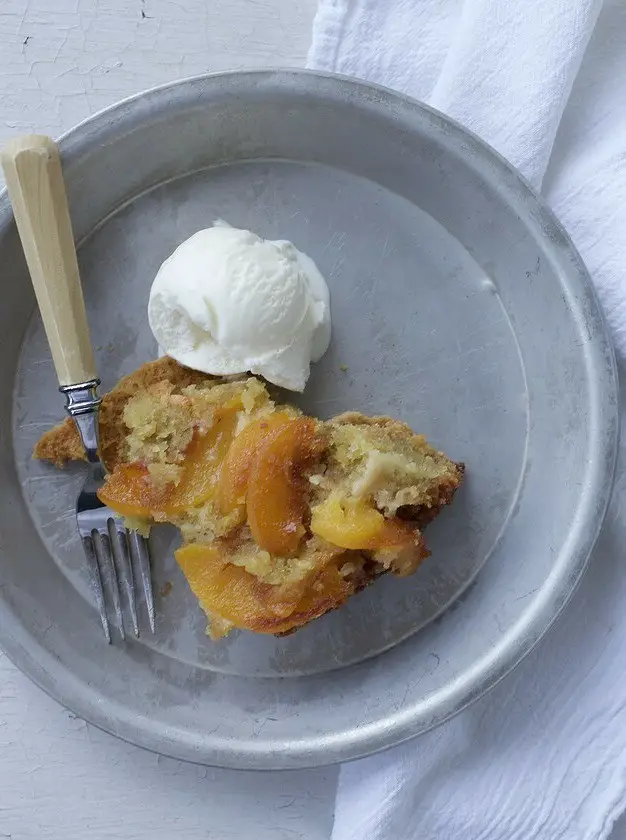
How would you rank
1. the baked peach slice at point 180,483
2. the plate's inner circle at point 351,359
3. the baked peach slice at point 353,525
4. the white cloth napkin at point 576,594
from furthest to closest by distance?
1. the plate's inner circle at point 351,359
2. the white cloth napkin at point 576,594
3. the baked peach slice at point 180,483
4. the baked peach slice at point 353,525

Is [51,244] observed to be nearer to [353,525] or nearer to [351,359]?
[351,359]

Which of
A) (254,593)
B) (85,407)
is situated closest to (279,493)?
→ (254,593)

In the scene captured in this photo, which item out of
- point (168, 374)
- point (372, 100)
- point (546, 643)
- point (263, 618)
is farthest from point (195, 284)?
point (546, 643)

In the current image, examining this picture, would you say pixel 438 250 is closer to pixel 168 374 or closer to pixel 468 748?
pixel 168 374

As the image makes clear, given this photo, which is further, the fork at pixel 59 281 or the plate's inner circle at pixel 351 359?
the plate's inner circle at pixel 351 359

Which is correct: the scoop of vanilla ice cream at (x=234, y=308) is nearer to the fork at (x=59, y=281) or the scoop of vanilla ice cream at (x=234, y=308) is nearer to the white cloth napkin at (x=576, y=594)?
the fork at (x=59, y=281)

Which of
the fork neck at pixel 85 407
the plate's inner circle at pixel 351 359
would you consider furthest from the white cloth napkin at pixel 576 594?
the fork neck at pixel 85 407
